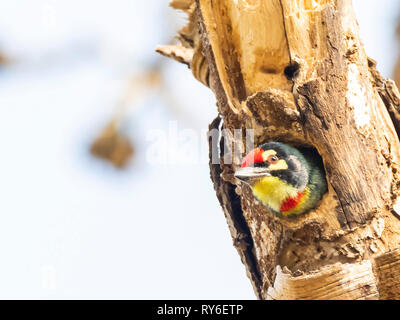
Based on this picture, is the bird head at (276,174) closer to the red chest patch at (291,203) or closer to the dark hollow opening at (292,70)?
the red chest patch at (291,203)

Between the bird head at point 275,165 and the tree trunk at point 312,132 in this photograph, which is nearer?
the tree trunk at point 312,132

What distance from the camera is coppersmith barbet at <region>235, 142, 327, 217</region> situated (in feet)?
9.93

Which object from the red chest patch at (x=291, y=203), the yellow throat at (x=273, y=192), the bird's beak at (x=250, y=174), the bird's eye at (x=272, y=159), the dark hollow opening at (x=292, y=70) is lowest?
the red chest patch at (x=291, y=203)

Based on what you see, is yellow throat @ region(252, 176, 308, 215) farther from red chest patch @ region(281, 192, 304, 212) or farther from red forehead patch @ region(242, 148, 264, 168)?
red forehead patch @ region(242, 148, 264, 168)

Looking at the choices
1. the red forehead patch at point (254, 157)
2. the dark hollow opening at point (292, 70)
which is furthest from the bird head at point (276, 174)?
the dark hollow opening at point (292, 70)

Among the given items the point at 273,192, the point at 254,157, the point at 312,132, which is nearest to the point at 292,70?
the point at 312,132

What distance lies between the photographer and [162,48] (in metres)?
4.06

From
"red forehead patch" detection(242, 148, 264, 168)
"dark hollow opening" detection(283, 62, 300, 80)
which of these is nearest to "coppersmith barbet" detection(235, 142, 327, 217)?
"red forehead patch" detection(242, 148, 264, 168)

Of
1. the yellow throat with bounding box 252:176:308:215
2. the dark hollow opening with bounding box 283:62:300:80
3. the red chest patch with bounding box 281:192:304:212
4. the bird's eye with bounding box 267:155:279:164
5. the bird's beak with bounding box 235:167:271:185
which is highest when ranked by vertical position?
the dark hollow opening with bounding box 283:62:300:80

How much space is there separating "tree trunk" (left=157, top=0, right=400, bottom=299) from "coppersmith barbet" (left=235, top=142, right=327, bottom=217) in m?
0.06

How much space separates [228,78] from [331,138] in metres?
0.74

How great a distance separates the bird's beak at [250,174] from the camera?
3.04 m

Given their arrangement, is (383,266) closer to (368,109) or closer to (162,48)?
(368,109)
